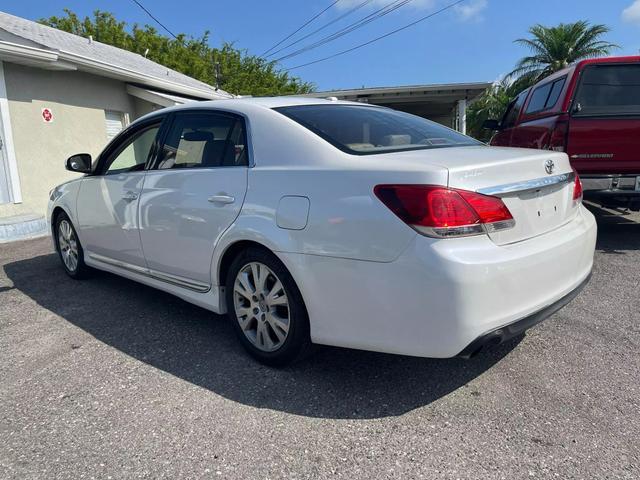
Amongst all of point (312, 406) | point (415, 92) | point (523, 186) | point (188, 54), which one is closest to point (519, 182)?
point (523, 186)

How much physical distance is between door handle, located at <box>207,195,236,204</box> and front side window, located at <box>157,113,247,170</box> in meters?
0.22

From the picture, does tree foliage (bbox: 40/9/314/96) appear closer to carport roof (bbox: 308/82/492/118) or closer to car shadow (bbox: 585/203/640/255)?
carport roof (bbox: 308/82/492/118)

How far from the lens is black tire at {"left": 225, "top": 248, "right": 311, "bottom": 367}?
2721mm

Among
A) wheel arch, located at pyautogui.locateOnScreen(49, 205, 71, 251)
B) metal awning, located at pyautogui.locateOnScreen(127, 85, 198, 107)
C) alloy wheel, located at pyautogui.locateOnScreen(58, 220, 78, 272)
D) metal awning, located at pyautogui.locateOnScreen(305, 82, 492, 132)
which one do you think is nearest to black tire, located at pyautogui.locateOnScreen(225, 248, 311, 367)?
alloy wheel, located at pyautogui.locateOnScreen(58, 220, 78, 272)

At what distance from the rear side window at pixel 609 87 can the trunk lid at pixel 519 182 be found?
3230 mm

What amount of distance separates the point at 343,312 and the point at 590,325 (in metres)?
2.04

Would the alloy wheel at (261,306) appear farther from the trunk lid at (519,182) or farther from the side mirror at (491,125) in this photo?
the side mirror at (491,125)

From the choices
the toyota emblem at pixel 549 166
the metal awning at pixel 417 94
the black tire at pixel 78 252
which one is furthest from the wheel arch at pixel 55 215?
the metal awning at pixel 417 94

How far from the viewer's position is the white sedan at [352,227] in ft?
7.34

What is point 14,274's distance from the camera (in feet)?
17.9

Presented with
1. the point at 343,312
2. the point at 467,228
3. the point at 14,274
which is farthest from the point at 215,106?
the point at 14,274

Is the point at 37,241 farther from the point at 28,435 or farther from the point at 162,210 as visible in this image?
the point at 28,435

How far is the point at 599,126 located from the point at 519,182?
3426 millimetres

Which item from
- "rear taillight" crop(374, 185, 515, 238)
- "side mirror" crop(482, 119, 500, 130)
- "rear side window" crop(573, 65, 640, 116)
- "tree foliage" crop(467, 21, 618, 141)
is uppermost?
"tree foliage" crop(467, 21, 618, 141)
